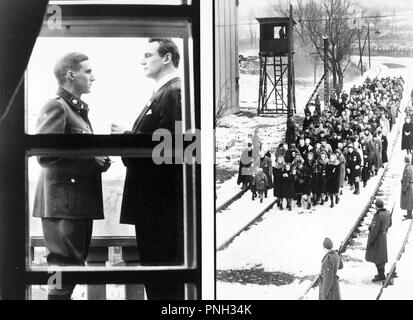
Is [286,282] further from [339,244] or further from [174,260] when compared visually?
[174,260]

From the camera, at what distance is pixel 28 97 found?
7.90 ft

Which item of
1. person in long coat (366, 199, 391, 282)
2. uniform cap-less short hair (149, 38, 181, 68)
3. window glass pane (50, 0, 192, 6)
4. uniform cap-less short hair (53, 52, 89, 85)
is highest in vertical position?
window glass pane (50, 0, 192, 6)

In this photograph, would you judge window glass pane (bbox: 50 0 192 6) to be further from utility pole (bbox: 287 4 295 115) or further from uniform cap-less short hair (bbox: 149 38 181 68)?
utility pole (bbox: 287 4 295 115)

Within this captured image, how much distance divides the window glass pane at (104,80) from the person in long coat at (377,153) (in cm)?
77

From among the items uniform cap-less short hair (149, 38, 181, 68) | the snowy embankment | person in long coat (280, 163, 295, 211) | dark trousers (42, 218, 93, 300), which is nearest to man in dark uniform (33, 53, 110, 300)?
dark trousers (42, 218, 93, 300)

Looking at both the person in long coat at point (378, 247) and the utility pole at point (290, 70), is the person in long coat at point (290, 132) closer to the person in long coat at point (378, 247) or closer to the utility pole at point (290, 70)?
the utility pole at point (290, 70)

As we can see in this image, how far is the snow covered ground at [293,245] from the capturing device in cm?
244

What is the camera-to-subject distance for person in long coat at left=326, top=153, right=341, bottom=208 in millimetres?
2505

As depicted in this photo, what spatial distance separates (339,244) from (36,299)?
116 centimetres

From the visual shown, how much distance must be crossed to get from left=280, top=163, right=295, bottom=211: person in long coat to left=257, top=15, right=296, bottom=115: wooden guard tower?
23 centimetres

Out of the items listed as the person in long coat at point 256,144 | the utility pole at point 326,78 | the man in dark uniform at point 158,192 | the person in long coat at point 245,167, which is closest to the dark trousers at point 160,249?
the man in dark uniform at point 158,192

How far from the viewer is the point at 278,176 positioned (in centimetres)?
250

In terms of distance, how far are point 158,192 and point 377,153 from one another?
869 millimetres
